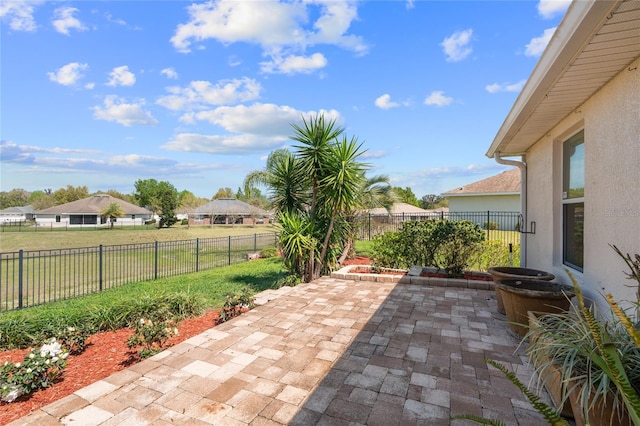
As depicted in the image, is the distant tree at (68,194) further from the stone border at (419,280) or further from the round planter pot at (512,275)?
the round planter pot at (512,275)

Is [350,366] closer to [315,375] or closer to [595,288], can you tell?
[315,375]

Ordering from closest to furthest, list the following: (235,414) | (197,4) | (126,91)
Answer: (235,414)
(197,4)
(126,91)

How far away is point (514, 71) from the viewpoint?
5.49 metres

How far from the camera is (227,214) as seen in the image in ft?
144

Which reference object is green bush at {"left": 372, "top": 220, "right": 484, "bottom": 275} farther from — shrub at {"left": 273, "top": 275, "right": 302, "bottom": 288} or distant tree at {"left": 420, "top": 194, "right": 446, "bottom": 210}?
distant tree at {"left": 420, "top": 194, "right": 446, "bottom": 210}

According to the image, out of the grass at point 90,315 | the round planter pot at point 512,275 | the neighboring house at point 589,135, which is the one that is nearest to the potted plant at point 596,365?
the neighboring house at point 589,135

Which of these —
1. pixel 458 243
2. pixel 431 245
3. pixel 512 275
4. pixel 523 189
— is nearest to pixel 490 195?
pixel 431 245

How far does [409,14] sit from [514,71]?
257 cm

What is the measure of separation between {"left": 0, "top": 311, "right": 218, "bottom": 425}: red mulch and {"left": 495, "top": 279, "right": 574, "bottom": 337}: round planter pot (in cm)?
381

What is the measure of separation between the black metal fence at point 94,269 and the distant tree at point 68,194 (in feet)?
186

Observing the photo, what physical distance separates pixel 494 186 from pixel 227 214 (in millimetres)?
35017

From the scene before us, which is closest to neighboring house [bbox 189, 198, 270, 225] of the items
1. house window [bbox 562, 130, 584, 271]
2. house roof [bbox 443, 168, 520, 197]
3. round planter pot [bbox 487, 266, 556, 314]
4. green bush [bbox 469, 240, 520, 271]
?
house roof [bbox 443, 168, 520, 197]

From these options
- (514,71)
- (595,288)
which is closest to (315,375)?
(595,288)

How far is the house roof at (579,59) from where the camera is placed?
5.90ft
